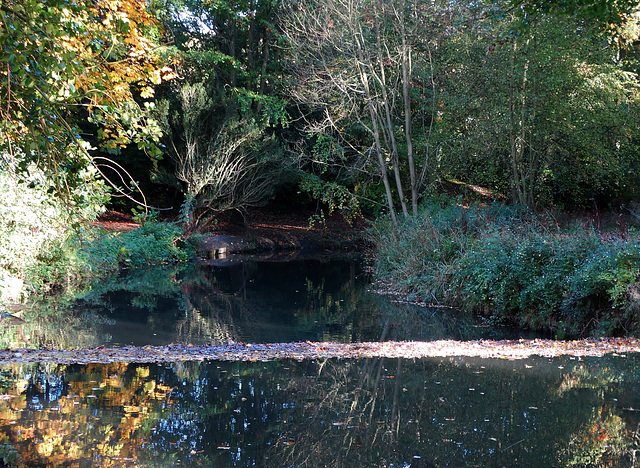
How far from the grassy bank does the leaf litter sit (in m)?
1.35

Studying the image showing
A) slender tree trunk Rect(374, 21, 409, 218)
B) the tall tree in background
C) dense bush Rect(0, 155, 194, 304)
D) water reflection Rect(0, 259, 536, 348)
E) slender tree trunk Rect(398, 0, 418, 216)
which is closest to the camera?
water reflection Rect(0, 259, 536, 348)

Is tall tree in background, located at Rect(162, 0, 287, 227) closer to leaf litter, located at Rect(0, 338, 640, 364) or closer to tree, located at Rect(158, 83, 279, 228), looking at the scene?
tree, located at Rect(158, 83, 279, 228)

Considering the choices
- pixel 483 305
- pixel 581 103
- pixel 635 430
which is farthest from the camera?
pixel 581 103

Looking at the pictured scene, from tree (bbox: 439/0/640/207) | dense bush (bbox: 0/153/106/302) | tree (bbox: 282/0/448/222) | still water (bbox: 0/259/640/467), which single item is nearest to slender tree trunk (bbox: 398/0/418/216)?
tree (bbox: 282/0/448/222)

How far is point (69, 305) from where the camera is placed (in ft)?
43.9

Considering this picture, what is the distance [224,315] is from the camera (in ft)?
42.6

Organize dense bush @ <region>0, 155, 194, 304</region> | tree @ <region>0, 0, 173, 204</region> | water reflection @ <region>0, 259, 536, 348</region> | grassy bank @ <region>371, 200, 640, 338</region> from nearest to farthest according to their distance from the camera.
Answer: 1. tree @ <region>0, 0, 173, 204</region>
2. grassy bank @ <region>371, 200, 640, 338</region>
3. water reflection @ <region>0, 259, 536, 348</region>
4. dense bush @ <region>0, 155, 194, 304</region>

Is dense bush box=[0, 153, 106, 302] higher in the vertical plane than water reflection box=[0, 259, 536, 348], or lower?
higher

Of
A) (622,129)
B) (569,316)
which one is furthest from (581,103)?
(569,316)

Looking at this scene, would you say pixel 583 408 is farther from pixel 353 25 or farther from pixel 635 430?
pixel 353 25

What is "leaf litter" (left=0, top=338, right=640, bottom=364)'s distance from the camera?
301 inches

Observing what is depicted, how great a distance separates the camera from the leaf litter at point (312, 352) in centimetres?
766

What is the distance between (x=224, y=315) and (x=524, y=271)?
6.19 m

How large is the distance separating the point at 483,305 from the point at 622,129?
26.4 ft
